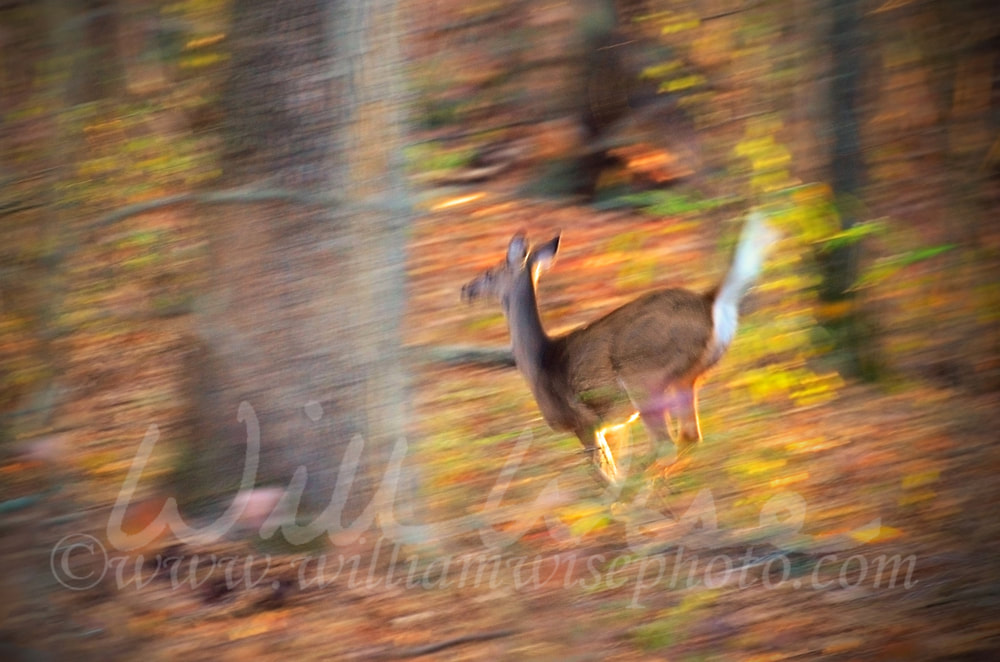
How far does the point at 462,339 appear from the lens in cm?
701

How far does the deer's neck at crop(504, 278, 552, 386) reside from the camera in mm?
6035

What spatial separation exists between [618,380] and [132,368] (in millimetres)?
3573

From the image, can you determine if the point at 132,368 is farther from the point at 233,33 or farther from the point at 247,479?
the point at 233,33

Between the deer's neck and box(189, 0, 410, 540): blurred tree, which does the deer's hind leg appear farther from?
box(189, 0, 410, 540): blurred tree

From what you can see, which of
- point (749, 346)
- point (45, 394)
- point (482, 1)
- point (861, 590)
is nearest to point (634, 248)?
point (749, 346)

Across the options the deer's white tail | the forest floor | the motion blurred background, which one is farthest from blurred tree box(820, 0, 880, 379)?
the deer's white tail

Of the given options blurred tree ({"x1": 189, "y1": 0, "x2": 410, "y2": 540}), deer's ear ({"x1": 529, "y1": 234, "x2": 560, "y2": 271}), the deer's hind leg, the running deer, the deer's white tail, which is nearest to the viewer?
blurred tree ({"x1": 189, "y1": 0, "x2": 410, "y2": 540})

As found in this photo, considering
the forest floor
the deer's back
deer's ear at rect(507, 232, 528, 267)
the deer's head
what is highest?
deer's ear at rect(507, 232, 528, 267)

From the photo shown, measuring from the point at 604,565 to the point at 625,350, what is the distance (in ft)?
3.66

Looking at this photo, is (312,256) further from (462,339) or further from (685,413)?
(462,339)

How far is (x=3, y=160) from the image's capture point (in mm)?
6074

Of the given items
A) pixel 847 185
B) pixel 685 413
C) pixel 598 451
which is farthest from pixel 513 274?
pixel 847 185

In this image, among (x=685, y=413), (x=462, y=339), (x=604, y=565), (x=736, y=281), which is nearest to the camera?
(x=604, y=565)

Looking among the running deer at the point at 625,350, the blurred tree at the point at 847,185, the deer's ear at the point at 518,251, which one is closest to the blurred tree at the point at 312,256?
the running deer at the point at 625,350
